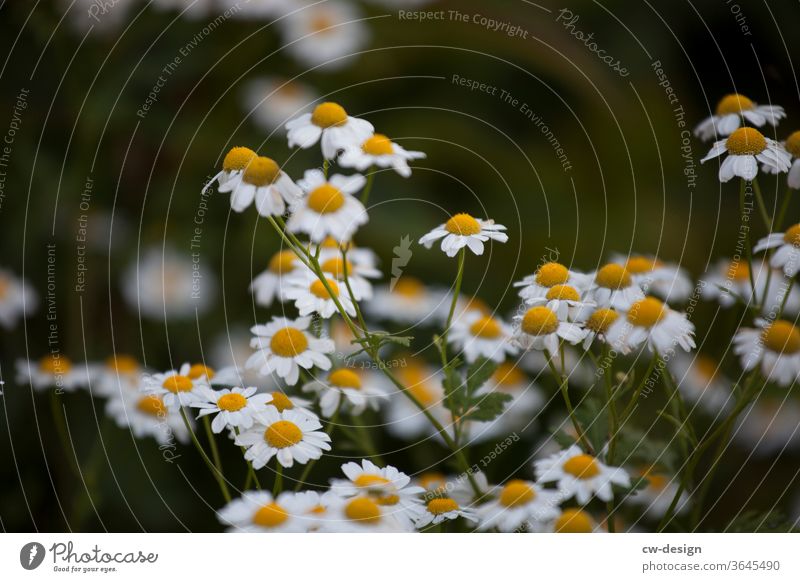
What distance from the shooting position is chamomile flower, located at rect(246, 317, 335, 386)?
0.38m

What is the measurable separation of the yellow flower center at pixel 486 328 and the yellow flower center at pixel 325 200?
11cm

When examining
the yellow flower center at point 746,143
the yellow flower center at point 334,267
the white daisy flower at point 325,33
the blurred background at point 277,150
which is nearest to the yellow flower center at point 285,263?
the yellow flower center at point 334,267

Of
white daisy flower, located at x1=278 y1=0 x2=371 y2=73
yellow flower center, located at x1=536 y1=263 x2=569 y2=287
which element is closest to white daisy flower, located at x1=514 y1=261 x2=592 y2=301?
yellow flower center, located at x1=536 y1=263 x2=569 y2=287

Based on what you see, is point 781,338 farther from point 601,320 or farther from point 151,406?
point 151,406

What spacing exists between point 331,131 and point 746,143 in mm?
198

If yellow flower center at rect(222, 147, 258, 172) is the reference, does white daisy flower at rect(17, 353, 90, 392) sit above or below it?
below

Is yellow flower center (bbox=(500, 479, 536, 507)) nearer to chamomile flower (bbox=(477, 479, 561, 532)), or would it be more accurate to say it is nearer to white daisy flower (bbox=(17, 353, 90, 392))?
chamomile flower (bbox=(477, 479, 561, 532))

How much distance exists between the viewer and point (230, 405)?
0.35 metres

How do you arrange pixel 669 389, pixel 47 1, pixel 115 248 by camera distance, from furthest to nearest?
pixel 115 248, pixel 47 1, pixel 669 389

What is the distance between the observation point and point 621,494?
395mm

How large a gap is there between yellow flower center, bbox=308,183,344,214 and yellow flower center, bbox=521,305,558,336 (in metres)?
0.12

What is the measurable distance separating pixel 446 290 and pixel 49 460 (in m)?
0.32
